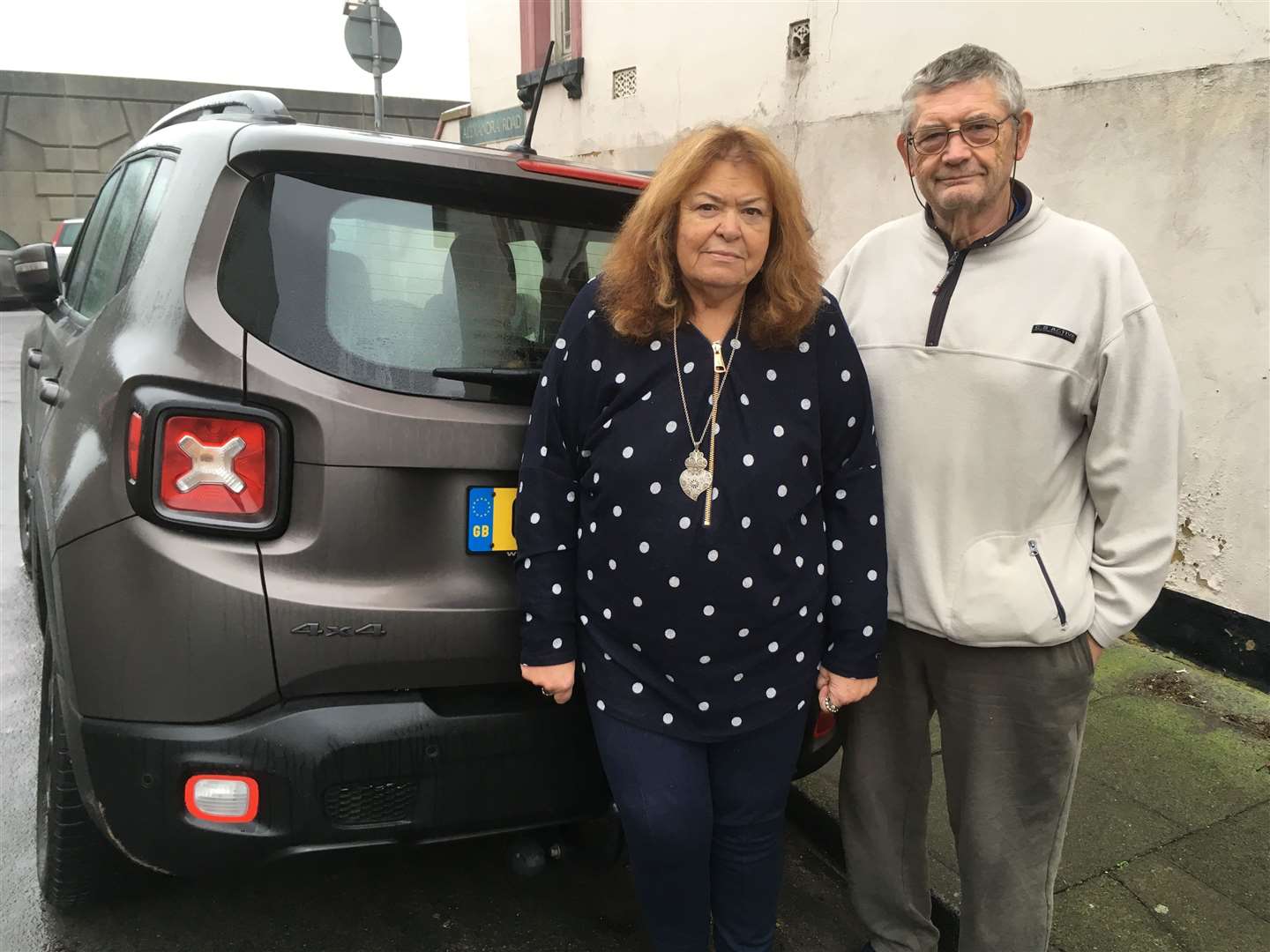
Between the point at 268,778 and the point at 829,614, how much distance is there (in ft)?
3.45

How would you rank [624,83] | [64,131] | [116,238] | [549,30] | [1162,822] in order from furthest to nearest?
[64,131] < [549,30] < [624,83] < [1162,822] < [116,238]

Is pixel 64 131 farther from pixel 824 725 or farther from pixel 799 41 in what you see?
pixel 824 725

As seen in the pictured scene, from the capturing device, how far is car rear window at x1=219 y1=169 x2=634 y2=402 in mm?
1812

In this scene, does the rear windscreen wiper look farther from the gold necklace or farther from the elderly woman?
the gold necklace

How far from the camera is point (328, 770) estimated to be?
175 centimetres

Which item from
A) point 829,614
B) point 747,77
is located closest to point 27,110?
point 747,77

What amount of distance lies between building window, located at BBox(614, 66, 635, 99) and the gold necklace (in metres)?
6.41

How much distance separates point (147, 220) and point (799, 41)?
4487 millimetres

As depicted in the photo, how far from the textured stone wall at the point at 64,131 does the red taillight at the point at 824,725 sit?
716 inches

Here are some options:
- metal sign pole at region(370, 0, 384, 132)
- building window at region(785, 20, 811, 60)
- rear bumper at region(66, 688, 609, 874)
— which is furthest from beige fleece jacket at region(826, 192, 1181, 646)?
metal sign pole at region(370, 0, 384, 132)

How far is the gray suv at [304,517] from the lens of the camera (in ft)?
5.61

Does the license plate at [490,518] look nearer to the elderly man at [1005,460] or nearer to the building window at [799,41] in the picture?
the elderly man at [1005,460]

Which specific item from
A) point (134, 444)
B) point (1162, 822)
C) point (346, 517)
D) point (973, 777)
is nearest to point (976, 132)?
point (973, 777)

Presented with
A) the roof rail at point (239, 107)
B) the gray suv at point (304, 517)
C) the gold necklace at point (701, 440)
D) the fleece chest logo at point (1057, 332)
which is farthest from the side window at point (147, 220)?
the fleece chest logo at point (1057, 332)
